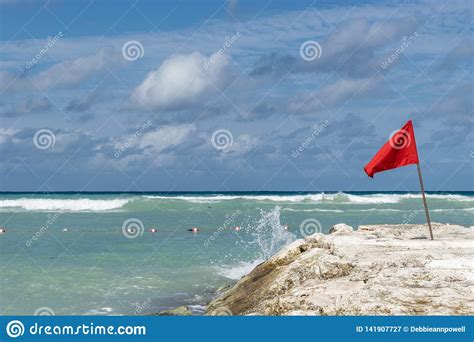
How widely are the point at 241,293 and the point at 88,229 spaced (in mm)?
24221

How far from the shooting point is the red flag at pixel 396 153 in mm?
13312

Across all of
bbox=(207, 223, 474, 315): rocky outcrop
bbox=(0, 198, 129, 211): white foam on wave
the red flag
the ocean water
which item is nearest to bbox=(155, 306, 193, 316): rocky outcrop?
bbox=(207, 223, 474, 315): rocky outcrop

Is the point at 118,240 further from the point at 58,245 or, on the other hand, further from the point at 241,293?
the point at 241,293

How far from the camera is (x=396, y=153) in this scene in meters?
13.4

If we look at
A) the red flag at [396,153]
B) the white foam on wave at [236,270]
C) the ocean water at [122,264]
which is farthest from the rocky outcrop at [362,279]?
the white foam on wave at [236,270]

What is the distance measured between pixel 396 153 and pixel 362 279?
3.64 metres

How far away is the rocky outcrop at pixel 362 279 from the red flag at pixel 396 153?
172 cm

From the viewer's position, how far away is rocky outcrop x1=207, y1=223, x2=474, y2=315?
32.5 feet

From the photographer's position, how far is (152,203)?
68312 mm

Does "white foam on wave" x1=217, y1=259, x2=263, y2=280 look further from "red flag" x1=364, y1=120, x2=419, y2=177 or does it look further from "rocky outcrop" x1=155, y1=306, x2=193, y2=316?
"red flag" x1=364, y1=120, x2=419, y2=177

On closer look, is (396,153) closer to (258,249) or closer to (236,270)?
(236,270)

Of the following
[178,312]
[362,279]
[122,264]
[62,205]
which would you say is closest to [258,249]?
[122,264]

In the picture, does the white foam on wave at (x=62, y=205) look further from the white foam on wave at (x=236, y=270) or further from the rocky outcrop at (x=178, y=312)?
the rocky outcrop at (x=178, y=312)

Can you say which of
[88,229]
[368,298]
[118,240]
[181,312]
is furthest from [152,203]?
[368,298]
